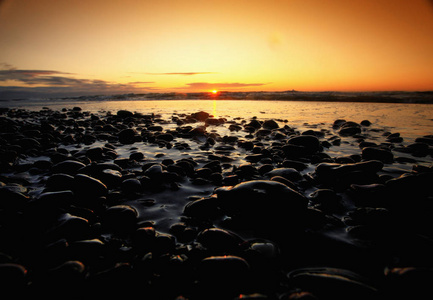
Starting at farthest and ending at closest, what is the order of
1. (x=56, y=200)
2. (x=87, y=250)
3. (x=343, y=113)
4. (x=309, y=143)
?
(x=343, y=113) < (x=309, y=143) < (x=56, y=200) < (x=87, y=250)

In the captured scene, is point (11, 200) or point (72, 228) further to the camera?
point (11, 200)

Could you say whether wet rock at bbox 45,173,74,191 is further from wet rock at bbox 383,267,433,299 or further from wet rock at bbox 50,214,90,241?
wet rock at bbox 383,267,433,299

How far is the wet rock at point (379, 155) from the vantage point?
4.28 metres

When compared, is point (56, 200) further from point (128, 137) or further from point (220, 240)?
point (128, 137)

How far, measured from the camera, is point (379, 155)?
14.2ft

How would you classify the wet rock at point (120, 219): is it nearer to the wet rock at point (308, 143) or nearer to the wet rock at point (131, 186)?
the wet rock at point (131, 186)

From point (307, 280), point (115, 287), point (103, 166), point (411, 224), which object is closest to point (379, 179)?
point (411, 224)

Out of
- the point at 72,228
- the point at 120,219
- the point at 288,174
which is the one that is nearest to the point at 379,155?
the point at 288,174

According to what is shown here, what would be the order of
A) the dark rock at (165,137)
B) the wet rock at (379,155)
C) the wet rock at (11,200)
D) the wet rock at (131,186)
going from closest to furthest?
the wet rock at (11,200), the wet rock at (131,186), the wet rock at (379,155), the dark rock at (165,137)

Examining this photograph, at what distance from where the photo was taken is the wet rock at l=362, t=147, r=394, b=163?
4.28 meters

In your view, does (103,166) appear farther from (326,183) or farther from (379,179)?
(379,179)

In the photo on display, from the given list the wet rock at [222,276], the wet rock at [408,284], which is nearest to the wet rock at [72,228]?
the wet rock at [222,276]

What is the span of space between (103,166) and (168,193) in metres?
1.36

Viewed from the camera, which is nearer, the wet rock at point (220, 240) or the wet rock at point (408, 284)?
the wet rock at point (408, 284)
